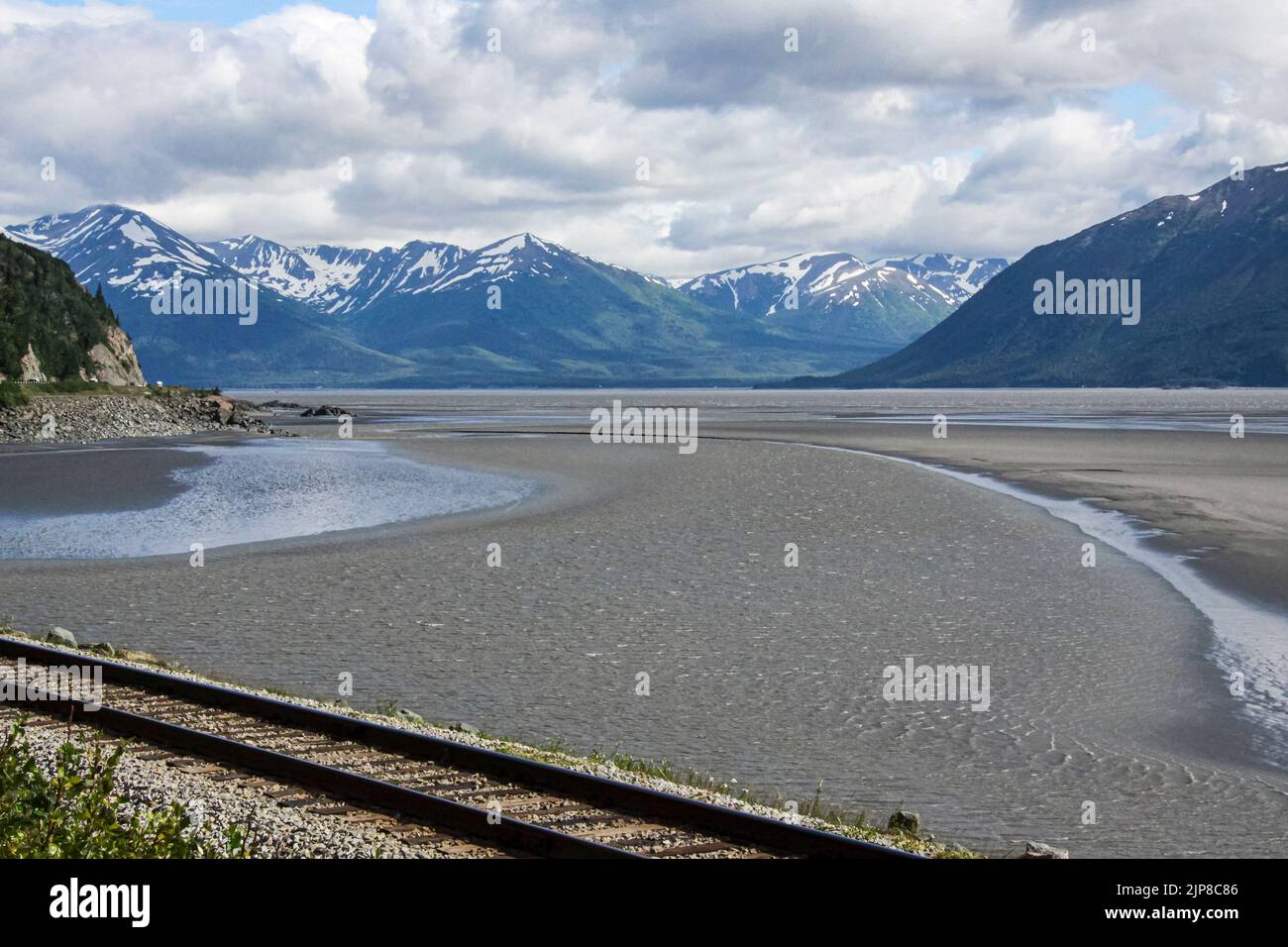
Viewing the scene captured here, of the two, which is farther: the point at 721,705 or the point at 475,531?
the point at 475,531

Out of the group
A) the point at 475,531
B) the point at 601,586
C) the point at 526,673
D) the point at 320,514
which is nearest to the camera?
the point at 526,673

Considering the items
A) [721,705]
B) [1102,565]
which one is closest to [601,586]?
[721,705]

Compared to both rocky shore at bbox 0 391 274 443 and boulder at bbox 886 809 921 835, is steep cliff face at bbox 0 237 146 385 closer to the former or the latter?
rocky shore at bbox 0 391 274 443

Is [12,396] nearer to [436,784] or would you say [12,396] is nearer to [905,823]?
[436,784]

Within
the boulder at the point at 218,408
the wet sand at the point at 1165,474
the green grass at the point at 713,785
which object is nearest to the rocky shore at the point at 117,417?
the boulder at the point at 218,408
